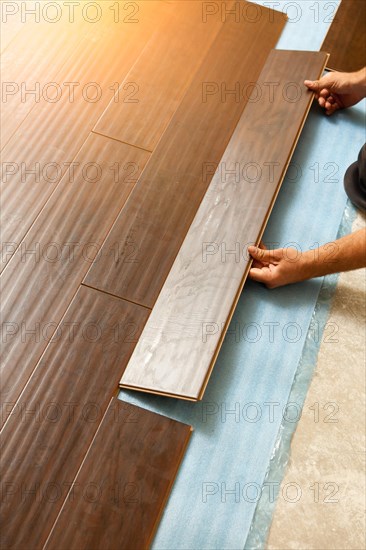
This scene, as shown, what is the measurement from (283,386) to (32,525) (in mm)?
930

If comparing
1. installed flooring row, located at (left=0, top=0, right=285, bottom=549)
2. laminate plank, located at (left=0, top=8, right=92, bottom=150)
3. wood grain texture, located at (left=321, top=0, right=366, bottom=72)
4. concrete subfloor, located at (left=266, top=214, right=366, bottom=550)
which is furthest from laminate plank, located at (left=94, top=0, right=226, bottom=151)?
concrete subfloor, located at (left=266, top=214, right=366, bottom=550)

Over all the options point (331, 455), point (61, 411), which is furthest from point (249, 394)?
point (61, 411)

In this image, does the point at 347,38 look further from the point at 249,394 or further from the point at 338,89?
the point at 249,394

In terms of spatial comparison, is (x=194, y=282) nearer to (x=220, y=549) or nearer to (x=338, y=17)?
(x=220, y=549)

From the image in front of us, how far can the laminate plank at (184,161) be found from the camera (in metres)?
2.20

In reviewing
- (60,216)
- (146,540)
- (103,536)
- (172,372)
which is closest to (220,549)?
(146,540)

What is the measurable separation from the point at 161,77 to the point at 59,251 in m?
0.96

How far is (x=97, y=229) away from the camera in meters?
2.29

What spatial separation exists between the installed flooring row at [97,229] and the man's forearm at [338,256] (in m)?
0.48

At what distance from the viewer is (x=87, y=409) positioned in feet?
6.44

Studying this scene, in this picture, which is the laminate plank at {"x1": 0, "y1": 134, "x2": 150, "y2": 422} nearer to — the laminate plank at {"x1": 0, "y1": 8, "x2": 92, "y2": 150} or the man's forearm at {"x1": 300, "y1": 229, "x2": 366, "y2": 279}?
the laminate plank at {"x1": 0, "y1": 8, "x2": 92, "y2": 150}

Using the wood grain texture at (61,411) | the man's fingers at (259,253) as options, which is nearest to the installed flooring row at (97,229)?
the wood grain texture at (61,411)

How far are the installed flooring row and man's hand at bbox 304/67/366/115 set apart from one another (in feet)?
1.01

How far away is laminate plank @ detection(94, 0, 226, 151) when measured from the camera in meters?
2.52
